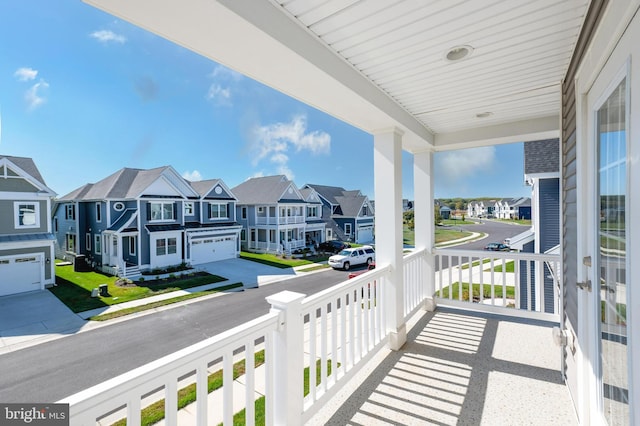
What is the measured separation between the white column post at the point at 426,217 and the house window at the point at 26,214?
7740 millimetres

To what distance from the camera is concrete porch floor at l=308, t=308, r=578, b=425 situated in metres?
1.77

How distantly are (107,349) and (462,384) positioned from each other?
4.89m

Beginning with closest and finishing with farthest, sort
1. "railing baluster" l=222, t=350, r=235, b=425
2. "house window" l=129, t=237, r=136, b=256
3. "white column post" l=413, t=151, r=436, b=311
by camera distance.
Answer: "railing baluster" l=222, t=350, r=235, b=425
"white column post" l=413, t=151, r=436, b=311
"house window" l=129, t=237, r=136, b=256

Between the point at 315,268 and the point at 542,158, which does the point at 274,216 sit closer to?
the point at 315,268

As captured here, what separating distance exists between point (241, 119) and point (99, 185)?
297 inches

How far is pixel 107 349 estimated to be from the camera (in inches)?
162

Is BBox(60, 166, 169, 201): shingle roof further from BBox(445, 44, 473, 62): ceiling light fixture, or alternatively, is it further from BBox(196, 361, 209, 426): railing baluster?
BBox(445, 44, 473, 62): ceiling light fixture

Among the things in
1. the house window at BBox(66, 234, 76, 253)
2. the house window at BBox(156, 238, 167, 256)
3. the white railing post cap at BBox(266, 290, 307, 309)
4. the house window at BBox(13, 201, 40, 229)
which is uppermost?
the house window at BBox(13, 201, 40, 229)

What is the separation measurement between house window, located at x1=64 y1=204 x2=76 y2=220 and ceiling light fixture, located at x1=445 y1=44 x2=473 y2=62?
13.0m

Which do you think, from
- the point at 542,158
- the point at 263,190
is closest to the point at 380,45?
the point at 542,158

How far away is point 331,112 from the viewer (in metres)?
2.31

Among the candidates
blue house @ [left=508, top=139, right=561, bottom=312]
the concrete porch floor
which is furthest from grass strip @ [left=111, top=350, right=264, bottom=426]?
blue house @ [left=508, top=139, right=561, bottom=312]

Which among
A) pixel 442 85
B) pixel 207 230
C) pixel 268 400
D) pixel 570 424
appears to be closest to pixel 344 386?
pixel 268 400

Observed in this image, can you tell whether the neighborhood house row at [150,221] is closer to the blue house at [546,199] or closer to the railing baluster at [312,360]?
the railing baluster at [312,360]
